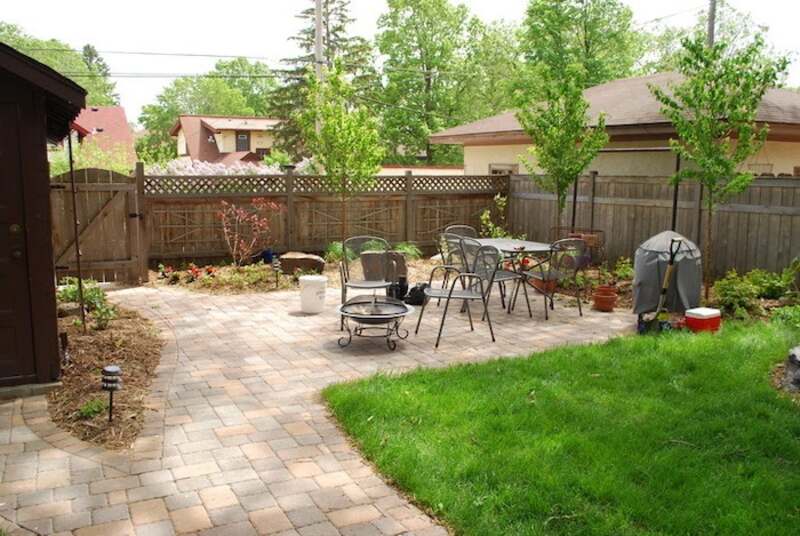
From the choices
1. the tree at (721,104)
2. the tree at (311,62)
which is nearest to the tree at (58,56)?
the tree at (311,62)

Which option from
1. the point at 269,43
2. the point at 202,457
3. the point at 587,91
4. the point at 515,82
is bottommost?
the point at 202,457

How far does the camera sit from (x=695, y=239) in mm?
9336

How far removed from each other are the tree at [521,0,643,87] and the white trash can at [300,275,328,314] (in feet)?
52.3

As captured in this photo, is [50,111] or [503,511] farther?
[50,111]

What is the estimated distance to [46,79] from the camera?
4.41 metres

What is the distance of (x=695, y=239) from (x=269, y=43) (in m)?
28.3

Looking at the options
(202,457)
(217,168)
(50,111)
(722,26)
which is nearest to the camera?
(202,457)

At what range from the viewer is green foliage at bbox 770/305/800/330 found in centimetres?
637

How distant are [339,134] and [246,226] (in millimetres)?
2120

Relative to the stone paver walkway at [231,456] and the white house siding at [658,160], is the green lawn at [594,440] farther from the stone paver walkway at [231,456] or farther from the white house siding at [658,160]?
the white house siding at [658,160]

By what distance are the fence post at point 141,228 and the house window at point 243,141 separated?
980 inches

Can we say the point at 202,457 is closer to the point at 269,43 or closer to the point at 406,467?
the point at 406,467

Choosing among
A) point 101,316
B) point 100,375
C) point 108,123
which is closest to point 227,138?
point 108,123

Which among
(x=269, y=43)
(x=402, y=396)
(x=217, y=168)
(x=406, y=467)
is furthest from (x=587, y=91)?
(x=269, y=43)
